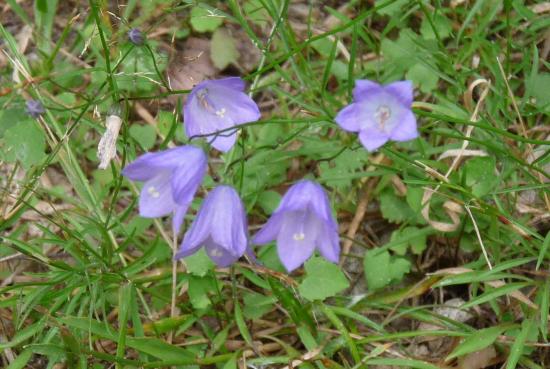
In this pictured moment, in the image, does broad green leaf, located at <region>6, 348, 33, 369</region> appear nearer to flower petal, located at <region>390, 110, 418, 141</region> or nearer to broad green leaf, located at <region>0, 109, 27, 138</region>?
broad green leaf, located at <region>0, 109, 27, 138</region>

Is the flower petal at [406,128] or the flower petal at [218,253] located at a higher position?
the flower petal at [406,128]

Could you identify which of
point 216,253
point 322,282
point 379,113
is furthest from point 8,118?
point 379,113

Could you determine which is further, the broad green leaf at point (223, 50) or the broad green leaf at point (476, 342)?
the broad green leaf at point (223, 50)

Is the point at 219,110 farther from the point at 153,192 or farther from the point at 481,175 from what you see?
the point at 481,175

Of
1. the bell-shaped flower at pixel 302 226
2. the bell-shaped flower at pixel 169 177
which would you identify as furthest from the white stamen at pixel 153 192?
the bell-shaped flower at pixel 302 226

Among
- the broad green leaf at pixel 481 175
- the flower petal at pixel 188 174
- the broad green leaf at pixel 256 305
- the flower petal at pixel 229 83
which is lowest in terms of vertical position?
the broad green leaf at pixel 256 305

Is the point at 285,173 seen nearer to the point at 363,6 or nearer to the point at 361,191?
the point at 361,191

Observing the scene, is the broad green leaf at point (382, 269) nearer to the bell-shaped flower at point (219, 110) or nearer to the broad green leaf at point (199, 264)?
the broad green leaf at point (199, 264)

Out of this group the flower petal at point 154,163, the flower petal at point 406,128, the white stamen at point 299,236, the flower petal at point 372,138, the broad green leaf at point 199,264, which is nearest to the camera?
the flower petal at point 406,128

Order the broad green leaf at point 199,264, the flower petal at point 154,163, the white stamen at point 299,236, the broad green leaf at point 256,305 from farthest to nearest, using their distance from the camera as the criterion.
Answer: the broad green leaf at point 256,305 < the broad green leaf at point 199,264 < the white stamen at point 299,236 < the flower petal at point 154,163
